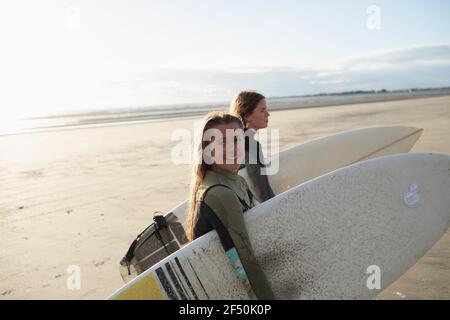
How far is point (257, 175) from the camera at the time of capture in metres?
3.15

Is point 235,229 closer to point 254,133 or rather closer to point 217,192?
point 217,192

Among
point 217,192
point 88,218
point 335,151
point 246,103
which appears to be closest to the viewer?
point 217,192

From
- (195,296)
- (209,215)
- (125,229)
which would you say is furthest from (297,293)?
(125,229)

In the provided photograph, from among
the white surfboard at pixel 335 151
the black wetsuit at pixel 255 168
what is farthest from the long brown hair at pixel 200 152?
the white surfboard at pixel 335 151

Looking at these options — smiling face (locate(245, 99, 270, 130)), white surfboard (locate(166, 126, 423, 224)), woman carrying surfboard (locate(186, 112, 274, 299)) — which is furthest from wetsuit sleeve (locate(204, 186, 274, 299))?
white surfboard (locate(166, 126, 423, 224))

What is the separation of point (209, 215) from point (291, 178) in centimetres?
223

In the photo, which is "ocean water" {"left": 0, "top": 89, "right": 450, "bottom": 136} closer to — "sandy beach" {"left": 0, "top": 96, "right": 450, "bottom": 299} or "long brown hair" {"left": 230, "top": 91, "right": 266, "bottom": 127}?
"sandy beach" {"left": 0, "top": 96, "right": 450, "bottom": 299}

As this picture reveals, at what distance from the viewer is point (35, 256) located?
3934 millimetres

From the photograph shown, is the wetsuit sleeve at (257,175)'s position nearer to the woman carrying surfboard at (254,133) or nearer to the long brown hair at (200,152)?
the woman carrying surfboard at (254,133)

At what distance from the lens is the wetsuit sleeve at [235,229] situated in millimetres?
1818

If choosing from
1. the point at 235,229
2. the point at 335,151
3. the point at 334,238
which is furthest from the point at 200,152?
the point at 335,151

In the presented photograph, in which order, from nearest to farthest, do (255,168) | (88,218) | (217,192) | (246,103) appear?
(217,192) → (255,168) → (246,103) → (88,218)

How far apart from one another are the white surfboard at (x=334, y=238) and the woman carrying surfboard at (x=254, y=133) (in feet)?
2.00

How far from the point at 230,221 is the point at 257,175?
1331mm
